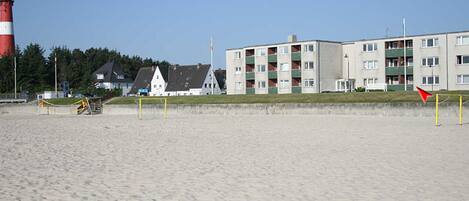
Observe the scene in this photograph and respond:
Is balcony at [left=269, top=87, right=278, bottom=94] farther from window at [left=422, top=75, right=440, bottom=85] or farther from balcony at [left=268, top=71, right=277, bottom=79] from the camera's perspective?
window at [left=422, top=75, right=440, bottom=85]

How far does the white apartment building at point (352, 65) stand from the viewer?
65125 mm

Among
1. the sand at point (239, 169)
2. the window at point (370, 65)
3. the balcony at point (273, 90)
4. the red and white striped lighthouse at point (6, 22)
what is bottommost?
the sand at point (239, 169)

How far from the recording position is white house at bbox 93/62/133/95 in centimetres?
13338

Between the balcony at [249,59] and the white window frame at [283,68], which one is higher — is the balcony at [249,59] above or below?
above

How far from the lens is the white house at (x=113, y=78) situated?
133m

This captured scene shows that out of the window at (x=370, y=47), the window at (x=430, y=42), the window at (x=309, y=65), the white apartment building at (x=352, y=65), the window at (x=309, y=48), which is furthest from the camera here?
the window at (x=309, y=65)

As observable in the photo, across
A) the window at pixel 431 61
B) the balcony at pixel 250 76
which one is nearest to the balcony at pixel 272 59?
the balcony at pixel 250 76

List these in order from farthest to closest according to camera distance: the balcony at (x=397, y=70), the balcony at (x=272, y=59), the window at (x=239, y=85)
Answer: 1. the window at (x=239, y=85)
2. the balcony at (x=272, y=59)
3. the balcony at (x=397, y=70)

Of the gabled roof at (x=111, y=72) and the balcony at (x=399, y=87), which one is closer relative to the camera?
the balcony at (x=399, y=87)

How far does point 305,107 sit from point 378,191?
1255 inches

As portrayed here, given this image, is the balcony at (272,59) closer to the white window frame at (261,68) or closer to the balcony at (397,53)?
the white window frame at (261,68)

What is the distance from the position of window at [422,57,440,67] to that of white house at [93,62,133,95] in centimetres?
8310

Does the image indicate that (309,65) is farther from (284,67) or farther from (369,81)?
(369,81)

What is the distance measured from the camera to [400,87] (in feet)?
226
